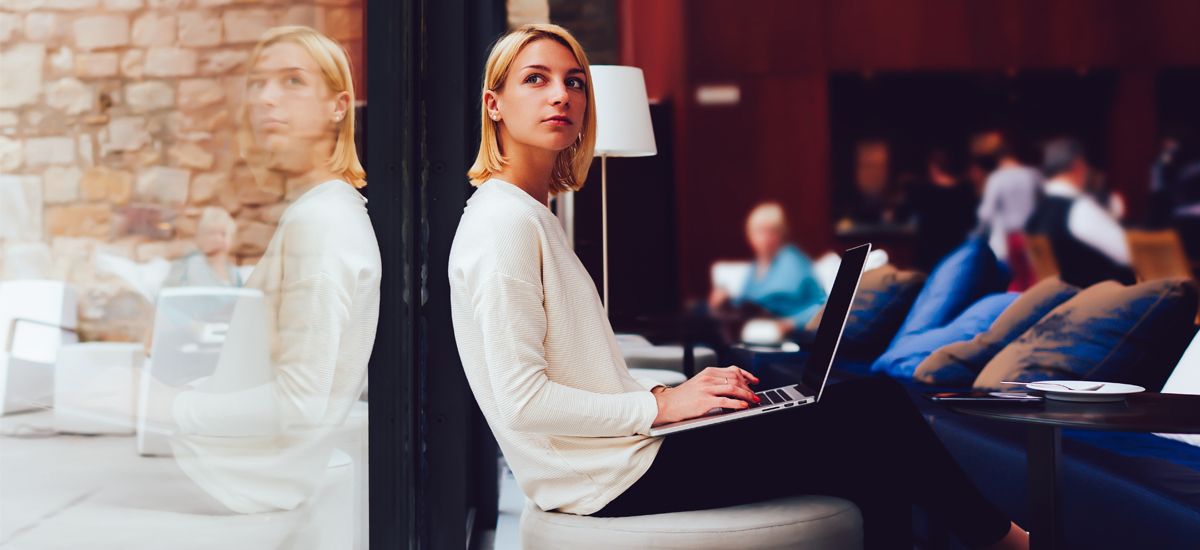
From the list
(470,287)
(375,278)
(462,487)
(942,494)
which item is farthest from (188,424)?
(942,494)

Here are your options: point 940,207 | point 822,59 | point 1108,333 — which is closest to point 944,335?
point 1108,333

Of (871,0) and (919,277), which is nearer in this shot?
(919,277)

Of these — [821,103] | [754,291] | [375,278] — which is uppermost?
[821,103]

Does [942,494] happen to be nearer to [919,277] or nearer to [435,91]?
[435,91]

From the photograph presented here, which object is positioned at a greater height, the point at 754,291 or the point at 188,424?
the point at 188,424

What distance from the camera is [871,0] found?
17.7ft

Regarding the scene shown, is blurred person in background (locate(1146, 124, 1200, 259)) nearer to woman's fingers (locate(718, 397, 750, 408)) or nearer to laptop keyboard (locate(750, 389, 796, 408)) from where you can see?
laptop keyboard (locate(750, 389, 796, 408))

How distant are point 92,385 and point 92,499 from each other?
112 millimetres

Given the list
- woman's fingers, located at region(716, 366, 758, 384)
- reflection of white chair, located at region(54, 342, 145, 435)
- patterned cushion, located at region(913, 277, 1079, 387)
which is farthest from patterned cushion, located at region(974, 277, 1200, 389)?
reflection of white chair, located at region(54, 342, 145, 435)

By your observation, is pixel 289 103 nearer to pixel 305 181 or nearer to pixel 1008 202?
pixel 305 181

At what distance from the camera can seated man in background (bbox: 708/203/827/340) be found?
17.6 feet

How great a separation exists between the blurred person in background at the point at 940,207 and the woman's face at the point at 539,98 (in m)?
4.62

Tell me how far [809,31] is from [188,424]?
5274 millimetres

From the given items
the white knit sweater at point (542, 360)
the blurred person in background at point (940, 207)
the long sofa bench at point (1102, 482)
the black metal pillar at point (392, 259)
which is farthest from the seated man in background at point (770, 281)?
the white knit sweater at point (542, 360)
